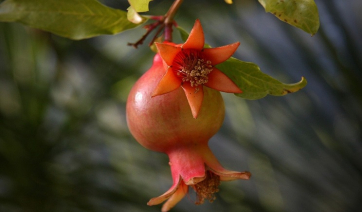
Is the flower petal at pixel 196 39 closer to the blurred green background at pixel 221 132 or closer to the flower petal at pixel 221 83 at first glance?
the flower petal at pixel 221 83

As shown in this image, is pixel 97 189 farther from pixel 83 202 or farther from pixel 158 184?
pixel 158 184

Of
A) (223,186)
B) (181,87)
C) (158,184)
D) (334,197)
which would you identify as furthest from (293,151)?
(181,87)

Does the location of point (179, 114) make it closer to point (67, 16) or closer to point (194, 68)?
point (194, 68)

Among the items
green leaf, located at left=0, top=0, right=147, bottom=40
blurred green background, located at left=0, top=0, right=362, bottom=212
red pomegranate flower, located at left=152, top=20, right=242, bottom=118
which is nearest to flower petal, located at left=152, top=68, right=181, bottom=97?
red pomegranate flower, located at left=152, top=20, right=242, bottom=118

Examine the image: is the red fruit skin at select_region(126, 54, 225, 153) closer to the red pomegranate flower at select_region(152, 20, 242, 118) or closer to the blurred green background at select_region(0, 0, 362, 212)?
the red pomegranate flower at select_region(152, 20, 242, 118)

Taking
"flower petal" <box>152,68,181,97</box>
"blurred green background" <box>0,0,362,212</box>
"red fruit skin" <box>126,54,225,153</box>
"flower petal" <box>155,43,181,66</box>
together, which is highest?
"flower petal" <box>155,43,181,66</box>

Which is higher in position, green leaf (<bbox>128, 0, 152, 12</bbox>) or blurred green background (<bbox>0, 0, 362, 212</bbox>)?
green leaf (<bbox>128, 0, 152, 12</bbox>)

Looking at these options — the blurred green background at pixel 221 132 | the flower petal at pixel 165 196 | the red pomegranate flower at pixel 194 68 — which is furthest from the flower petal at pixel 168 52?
the blurred green background at pixel 221 132
